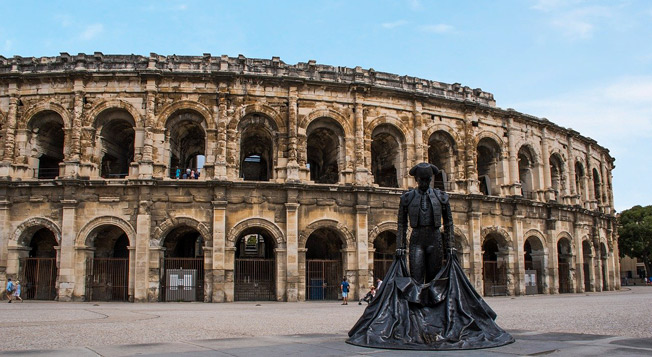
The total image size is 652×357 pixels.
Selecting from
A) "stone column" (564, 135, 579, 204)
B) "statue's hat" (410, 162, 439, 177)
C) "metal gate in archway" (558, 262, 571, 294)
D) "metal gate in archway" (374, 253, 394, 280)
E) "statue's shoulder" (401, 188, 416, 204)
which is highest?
"stone column" (564, 135, 579, 204)

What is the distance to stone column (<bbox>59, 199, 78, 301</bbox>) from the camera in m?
18.6

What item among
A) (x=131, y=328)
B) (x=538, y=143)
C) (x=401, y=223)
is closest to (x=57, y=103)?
(x=131, y=328)

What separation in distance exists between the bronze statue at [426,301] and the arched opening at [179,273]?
12885 millimetres

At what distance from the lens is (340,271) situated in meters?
20.9

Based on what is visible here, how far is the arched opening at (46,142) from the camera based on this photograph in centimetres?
2041

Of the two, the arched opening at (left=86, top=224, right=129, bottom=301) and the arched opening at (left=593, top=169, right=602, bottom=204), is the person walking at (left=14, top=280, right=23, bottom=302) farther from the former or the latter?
the arched opening at (left=593, top=169, right=602, bottom=204)

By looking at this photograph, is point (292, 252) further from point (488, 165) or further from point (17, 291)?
point (488, 165)

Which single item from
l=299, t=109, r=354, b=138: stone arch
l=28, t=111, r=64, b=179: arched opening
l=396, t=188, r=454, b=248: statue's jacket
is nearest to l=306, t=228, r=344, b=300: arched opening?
l=299, t=109, r=354, b=138: stone arch

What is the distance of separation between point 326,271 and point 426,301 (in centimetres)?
1468

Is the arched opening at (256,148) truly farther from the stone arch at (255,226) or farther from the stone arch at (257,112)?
the stone arch at (255,226)

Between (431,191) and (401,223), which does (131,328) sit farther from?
(431,191)

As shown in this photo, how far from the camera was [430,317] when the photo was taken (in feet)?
22.2

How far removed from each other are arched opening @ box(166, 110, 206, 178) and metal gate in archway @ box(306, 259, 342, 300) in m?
6.37

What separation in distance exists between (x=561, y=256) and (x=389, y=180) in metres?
10.1
